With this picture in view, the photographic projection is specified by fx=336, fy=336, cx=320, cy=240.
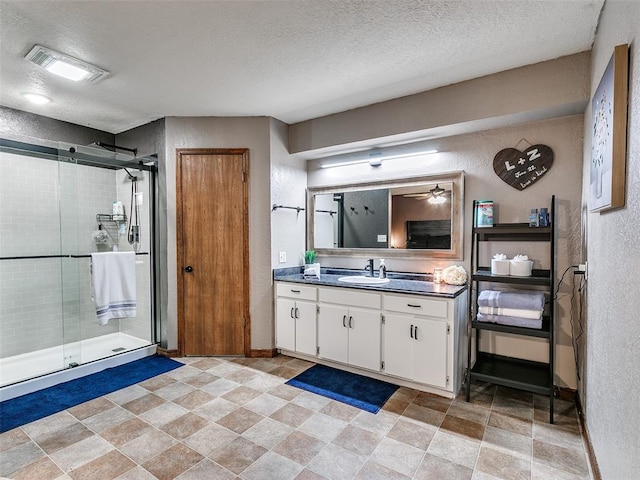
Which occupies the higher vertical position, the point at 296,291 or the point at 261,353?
the point at 296,291

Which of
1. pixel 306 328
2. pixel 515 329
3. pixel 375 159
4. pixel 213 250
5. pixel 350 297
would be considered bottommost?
pixel 306 328

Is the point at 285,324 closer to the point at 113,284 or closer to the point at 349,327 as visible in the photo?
the point at 349,327

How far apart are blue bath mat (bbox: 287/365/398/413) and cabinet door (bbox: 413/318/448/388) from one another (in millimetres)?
300

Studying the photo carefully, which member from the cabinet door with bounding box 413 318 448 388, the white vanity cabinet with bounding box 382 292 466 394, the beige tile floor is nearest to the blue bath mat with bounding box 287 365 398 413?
the beige tile floor

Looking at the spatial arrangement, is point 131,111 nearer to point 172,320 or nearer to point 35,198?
point 35,198

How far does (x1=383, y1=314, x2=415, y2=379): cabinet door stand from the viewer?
2.71 meters

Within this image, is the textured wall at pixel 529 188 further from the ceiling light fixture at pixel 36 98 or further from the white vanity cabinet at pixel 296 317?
the ceiling light fixture at pixel 36 98

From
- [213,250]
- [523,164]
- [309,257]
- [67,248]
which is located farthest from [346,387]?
[67,248]

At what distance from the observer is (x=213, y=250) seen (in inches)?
138

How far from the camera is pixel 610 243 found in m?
→ 1.54

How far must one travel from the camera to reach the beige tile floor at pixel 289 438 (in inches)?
70.9

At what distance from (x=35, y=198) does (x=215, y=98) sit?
217 centimetres

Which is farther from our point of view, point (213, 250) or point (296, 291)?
point (213, 250)

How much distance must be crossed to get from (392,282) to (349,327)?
1.91ft
